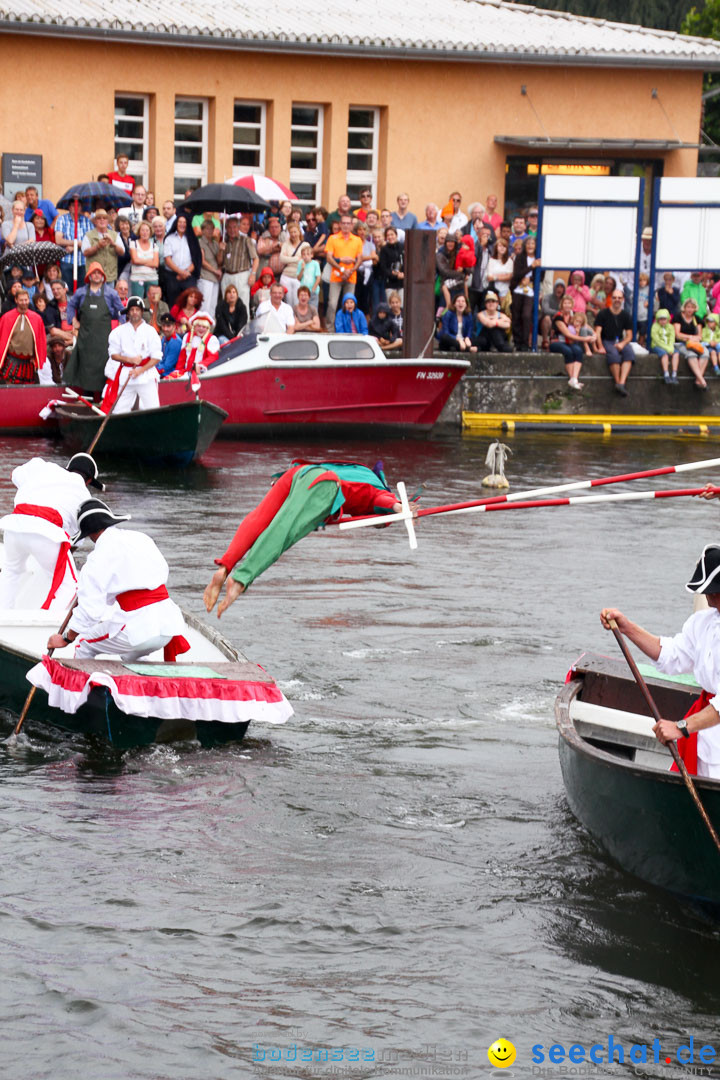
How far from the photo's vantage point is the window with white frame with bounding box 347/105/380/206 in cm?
3291

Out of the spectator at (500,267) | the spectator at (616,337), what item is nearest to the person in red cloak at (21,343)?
the spectator at (500,267)

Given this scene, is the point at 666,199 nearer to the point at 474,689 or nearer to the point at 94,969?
the point at 474,689

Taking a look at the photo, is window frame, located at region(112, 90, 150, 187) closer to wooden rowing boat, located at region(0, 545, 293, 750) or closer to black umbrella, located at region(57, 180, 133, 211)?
black umbrella, located at region(57, 180, 133, 211)

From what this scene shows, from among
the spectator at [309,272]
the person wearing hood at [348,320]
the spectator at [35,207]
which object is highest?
the spectator at [35,207]

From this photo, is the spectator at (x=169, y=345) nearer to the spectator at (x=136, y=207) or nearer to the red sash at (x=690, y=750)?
the spectator at (x=136, y=207)

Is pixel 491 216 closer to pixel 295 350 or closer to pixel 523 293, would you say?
pixel 523 293

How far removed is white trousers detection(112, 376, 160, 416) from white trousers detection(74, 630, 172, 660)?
1272 cm

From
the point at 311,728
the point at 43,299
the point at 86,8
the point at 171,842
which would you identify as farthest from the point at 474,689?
the point at 86,8

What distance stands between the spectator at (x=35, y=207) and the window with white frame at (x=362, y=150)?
8.44 m

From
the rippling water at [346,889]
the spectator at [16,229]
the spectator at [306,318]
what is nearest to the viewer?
the rippling water at [346,889]

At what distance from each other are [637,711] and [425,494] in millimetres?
10930

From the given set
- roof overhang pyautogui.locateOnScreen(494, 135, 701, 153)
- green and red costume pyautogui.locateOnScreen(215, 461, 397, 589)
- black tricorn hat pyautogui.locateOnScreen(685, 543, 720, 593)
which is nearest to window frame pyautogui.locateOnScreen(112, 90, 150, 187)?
roof overhang pyautogui.locateOnScreen(494, 135, 701, 153)

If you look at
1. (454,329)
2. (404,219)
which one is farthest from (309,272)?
(454,329)

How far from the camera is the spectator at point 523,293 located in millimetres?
27844
